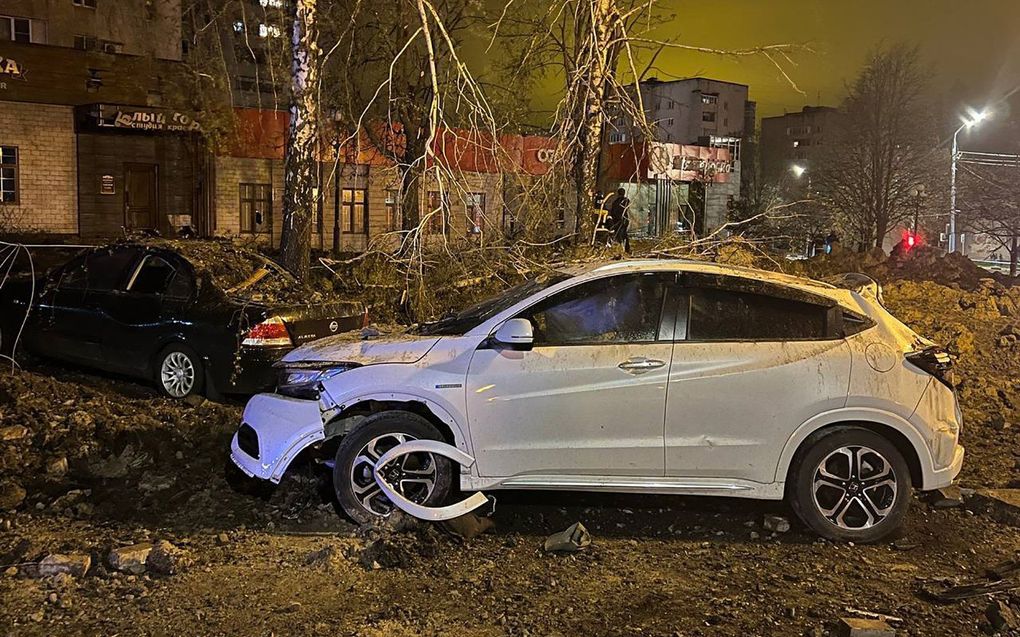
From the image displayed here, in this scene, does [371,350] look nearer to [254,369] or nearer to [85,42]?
[254,369]

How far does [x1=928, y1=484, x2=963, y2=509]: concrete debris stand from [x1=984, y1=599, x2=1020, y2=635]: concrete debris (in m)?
1.72

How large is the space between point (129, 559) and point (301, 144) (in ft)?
25.5

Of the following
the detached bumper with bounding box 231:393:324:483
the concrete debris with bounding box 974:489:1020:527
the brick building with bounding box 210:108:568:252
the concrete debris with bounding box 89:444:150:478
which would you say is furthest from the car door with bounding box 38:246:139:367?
the brick building with bounding box 210:108:568:252

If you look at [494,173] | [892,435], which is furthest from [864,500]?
[494,173]

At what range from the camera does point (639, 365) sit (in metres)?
5.25

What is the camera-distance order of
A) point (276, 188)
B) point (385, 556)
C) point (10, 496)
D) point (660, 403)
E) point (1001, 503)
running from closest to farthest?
point (385, 556), point (660, 403), point (10, 496), point (1001, 503), point (276, 188)

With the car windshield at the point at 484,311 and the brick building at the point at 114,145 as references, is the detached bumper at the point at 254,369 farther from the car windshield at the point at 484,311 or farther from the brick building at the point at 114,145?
the brick building at the point at 114,145

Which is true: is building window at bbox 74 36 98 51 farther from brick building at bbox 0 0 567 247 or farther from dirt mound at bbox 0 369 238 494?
dirt mound at bbox 0 369 238 494

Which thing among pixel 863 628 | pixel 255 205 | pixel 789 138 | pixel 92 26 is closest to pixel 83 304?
pixel 863 628

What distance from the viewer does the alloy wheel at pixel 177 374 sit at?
8477 millimetres

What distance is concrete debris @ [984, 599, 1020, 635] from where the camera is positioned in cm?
415

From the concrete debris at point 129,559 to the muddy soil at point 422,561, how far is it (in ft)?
0.14

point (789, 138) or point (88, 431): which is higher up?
point (789, 138)

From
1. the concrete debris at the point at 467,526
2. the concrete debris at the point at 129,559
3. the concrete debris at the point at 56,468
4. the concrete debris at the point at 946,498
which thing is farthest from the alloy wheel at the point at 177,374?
the concrete debris at the point at 946,498
